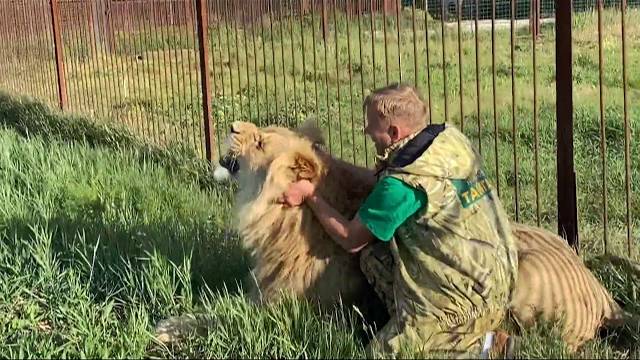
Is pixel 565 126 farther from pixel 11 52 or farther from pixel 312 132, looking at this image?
pixel 11 52

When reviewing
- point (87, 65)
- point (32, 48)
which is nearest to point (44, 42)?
point (32, 48)

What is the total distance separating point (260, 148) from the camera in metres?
3.43

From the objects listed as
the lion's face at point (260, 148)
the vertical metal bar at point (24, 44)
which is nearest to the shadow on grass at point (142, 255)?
the lion's face at point (260, 148)

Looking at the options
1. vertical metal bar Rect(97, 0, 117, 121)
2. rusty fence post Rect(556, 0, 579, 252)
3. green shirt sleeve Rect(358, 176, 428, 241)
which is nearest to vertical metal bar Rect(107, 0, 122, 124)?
vertical metal bar Rect(97, 0, 117, 121)

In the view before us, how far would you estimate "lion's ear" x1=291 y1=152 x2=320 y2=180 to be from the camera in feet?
11.2

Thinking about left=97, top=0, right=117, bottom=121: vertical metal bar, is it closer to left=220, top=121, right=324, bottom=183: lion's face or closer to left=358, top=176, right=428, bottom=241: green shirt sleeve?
left=220, top=121, right=324, bottom=183: lion's face

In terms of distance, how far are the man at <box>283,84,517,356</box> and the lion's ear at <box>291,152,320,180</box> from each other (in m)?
0.24

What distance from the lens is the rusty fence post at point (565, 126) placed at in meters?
4.21

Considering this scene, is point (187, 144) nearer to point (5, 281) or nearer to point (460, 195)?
point (5, 281)

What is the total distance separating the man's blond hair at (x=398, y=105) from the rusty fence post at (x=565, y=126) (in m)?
1.29

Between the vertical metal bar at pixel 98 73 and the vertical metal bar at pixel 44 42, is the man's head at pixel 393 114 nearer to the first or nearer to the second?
the vertical metal bar at pixel 98 73

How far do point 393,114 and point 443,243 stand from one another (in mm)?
535

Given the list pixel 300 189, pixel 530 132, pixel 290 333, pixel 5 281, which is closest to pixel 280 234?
pixel 300 189

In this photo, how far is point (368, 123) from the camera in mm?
3326
